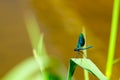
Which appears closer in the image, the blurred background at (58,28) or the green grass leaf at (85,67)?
the green grass leaf at (85,67)

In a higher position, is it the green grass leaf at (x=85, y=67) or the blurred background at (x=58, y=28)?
the blurred background at (x=58, y=28)

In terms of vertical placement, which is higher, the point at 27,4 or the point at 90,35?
the point at 27,4

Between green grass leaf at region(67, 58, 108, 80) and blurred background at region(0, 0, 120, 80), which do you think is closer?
green grass leaf at region(67, 58, 108, 80)

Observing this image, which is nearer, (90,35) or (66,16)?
(90,35)

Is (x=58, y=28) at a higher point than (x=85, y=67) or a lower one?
higher

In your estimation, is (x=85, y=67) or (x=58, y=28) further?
(x=58, y=28)

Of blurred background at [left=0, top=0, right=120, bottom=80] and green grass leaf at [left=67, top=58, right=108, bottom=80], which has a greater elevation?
blurred background at [left=0, top=0, right=120, bottom=80]

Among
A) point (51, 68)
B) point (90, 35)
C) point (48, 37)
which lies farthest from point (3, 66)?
point (51, 68)

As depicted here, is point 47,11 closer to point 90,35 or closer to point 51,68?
point 90,35
